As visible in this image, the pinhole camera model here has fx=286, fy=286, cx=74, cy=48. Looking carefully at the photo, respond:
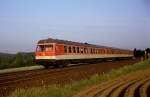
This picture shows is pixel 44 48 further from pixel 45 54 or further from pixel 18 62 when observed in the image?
pixel 18 62

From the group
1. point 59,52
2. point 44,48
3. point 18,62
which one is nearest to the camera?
point 59,52

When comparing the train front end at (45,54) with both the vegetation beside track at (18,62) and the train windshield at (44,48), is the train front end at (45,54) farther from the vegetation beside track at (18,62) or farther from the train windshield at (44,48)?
the vegetation beside track at (18,62)

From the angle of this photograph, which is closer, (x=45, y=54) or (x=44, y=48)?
(x=45, y=54)

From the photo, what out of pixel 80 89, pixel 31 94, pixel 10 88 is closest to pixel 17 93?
pixel 31 94

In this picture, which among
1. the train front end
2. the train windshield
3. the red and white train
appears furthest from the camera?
the train windshield

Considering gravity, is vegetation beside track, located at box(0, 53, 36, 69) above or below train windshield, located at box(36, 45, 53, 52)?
below

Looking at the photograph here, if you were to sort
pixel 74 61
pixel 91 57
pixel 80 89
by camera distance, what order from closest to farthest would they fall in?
pixel 80 89
pixel 74 61
pixel 91 57

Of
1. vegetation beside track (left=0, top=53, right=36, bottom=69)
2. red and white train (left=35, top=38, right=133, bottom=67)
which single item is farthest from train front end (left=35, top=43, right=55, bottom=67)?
vegetation beside track (left=0, top=53, right=36, bottom=69)

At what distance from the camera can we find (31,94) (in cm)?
1301

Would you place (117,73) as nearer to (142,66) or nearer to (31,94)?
(142,66)

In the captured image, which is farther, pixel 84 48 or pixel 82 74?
pixel 84 48

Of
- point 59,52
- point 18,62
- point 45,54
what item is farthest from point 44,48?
point 18,62

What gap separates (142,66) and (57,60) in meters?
10.7

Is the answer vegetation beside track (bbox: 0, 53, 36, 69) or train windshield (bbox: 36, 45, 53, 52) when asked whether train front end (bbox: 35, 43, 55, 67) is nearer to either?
train windshield (bbox: 36, 45, 53, 52)
